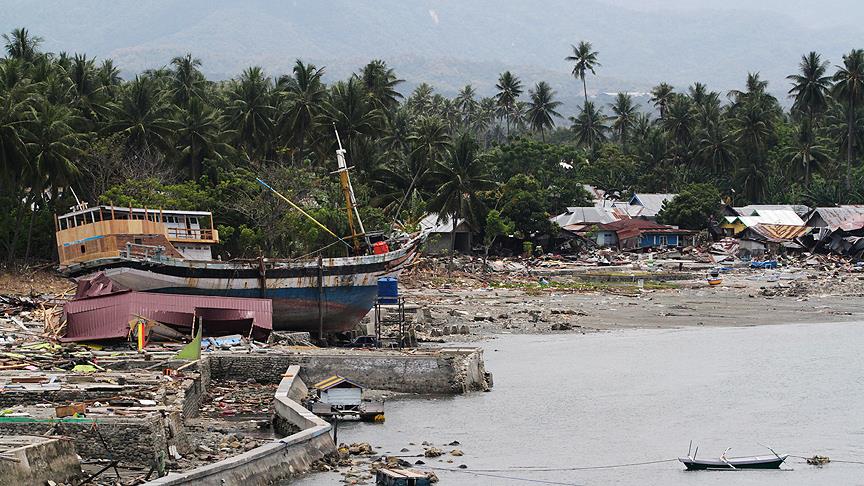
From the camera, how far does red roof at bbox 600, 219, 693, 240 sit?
290 feet

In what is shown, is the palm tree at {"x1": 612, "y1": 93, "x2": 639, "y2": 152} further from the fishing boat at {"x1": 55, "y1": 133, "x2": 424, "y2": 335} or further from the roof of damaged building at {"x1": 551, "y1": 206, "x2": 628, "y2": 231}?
the fishing boat at {"x1": 55, "y1": 133, "x2": 424, "y2": 335}

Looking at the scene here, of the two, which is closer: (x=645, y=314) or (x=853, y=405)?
(x=853, y=405)

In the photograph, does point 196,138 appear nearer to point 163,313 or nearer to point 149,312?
point 163,313

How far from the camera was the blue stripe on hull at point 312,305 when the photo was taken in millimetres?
39281

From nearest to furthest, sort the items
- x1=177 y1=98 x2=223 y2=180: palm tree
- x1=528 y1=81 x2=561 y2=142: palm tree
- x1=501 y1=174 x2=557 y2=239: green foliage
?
1. x1=177 y1=98 x2=223 y2=180: palm tree
2. x1=501 y1=174 x2=557 y2=239: green foliage
3. x1=528 y1=81 x2=561 y2=142: palm tree

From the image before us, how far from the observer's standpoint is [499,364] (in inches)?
1453

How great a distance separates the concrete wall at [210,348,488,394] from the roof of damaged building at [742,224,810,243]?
5878cm

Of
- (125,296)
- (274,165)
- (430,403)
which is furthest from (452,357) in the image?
(274,165)

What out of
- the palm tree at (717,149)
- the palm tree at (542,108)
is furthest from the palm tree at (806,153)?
the palm tree at (542,108)

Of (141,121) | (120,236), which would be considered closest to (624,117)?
(141,121)

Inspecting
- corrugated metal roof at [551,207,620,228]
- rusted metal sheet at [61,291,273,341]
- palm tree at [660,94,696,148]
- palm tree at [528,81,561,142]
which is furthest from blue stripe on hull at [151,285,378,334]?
palm tree at [528,81,561,142]

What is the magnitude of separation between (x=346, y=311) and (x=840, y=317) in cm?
2342

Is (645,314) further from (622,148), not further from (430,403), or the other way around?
(622,148)

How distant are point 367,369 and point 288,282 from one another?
10.3 metres
